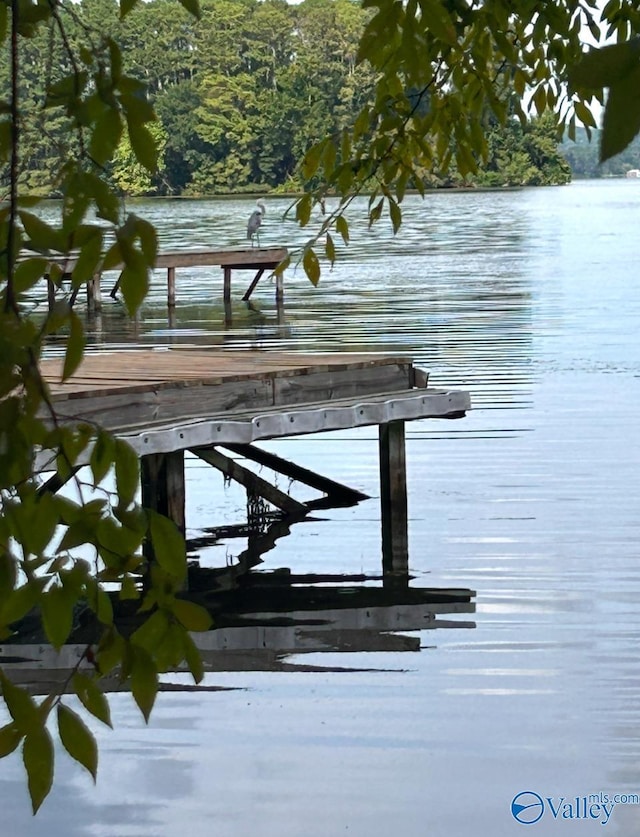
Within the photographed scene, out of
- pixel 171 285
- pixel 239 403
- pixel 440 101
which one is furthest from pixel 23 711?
pixel 171 285

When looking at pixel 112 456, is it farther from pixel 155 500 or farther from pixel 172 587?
pixel 155 500

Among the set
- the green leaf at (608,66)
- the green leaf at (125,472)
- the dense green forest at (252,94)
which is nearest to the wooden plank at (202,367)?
the green leaf at (125,472)

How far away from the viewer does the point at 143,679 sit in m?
1.76

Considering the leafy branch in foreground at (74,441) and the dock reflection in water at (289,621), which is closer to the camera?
the leafy branch in foreground at (74,441)

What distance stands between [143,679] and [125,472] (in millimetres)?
229

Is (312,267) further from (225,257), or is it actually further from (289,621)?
(225,257)

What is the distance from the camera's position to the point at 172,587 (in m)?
1.83

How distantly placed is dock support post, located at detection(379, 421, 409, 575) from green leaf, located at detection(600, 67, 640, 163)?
266 inches

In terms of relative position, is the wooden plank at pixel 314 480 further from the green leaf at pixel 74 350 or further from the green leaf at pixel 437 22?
the green leaf at pixel 74 350

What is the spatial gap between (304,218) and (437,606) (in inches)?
155

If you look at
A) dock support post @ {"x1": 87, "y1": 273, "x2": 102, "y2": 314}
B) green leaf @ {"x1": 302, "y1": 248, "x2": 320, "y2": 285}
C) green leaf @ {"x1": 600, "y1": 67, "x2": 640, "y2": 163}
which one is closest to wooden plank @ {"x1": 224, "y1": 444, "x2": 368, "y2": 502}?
green leaf @ {"x1": 302, "y1": 248, "x2": 320, "y2": 285}

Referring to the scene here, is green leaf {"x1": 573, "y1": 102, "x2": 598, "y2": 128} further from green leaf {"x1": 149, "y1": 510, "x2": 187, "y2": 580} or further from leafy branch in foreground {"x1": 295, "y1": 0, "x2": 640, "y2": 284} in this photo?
green leaf {"x1": 149, "y1": 510, "x2": 187, "y2": 580}

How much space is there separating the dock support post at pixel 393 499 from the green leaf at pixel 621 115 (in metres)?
6.75

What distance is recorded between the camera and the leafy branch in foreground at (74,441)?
1.66 m
